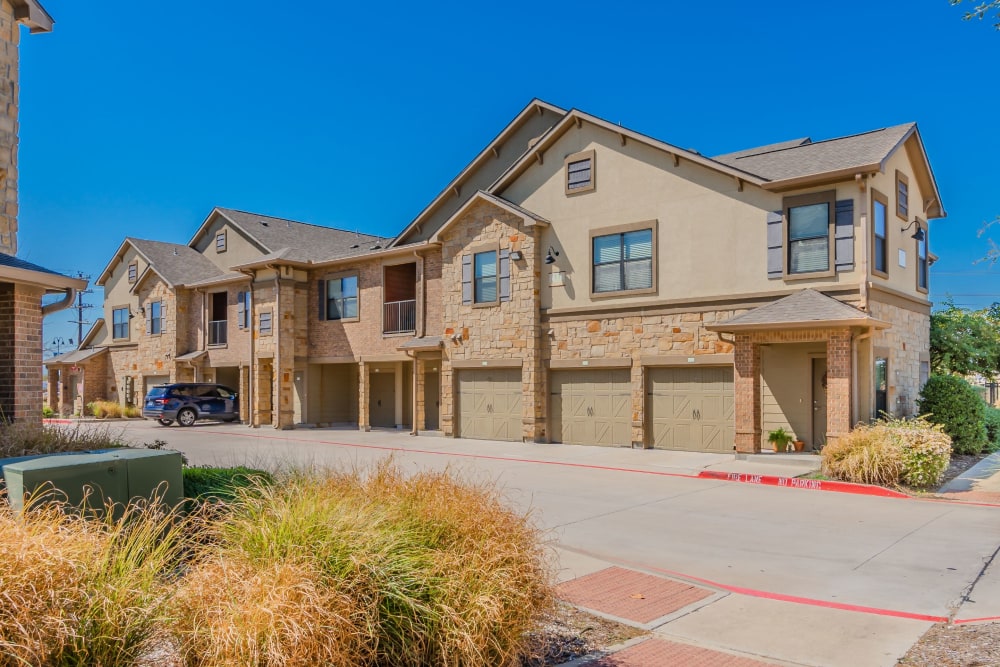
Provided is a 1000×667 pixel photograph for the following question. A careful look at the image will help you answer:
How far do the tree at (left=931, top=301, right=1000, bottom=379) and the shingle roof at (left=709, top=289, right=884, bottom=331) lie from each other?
8426mm

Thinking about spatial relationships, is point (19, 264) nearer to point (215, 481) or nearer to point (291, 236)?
point (215, 481)

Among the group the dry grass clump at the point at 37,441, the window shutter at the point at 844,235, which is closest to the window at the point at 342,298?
the dry grass clump at the point at 37,441

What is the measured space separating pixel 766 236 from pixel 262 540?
15182 mm

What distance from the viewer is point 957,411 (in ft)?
56.9

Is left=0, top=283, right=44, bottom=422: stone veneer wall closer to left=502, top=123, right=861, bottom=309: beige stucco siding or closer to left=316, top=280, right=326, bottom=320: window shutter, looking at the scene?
left=502, top=123, right=861, bottom=309: beige stucco siding

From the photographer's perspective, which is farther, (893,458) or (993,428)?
(993,428)

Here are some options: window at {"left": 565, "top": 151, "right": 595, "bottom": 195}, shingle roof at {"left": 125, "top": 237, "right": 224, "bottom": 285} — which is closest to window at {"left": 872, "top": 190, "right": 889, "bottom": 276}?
window at {"left": 565, "top": 151, "right": 595, "bottom": 195}

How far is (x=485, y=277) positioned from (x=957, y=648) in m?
17.6

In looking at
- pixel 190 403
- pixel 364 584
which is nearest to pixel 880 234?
pixel 364 584

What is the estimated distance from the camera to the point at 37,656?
309cm

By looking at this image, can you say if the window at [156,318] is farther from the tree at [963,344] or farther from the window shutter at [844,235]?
the tree at [963,344]

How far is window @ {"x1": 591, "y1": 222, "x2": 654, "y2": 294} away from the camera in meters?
18.9

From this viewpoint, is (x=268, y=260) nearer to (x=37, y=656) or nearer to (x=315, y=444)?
(x=315, y=444)

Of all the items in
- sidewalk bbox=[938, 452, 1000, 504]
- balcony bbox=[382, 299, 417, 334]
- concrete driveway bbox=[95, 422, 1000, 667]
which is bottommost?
sidewalk bbox=[938, 452, 1000, 504]
